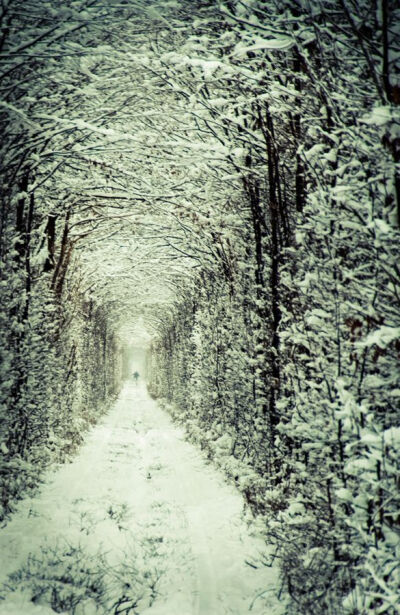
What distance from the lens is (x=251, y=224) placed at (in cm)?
807

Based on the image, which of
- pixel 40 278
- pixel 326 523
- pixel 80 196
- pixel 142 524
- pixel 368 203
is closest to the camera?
pixel 368 203

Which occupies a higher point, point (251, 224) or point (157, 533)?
point (251, 224)

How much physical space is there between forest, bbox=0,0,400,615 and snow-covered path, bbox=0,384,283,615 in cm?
44

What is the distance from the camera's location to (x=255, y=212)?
23.2ft

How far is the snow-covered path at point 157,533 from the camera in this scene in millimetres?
4488

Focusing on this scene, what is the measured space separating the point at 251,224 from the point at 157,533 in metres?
5.45

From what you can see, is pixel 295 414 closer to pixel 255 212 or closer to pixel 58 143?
pixel 255 212

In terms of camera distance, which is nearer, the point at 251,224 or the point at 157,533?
the point at 157,533

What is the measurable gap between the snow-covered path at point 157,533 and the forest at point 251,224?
1.44ft

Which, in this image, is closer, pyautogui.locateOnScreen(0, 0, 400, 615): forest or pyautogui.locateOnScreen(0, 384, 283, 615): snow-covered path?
pyautogui.locateOnScreen(0, 0, 400, 615): forest

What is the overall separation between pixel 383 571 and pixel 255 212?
548 cm

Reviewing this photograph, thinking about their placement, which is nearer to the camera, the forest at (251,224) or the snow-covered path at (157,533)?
the forest at (251,224)

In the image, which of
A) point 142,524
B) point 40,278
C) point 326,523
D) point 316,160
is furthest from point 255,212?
point 142,524

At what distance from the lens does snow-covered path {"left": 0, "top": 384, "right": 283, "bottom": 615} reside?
4488mm
